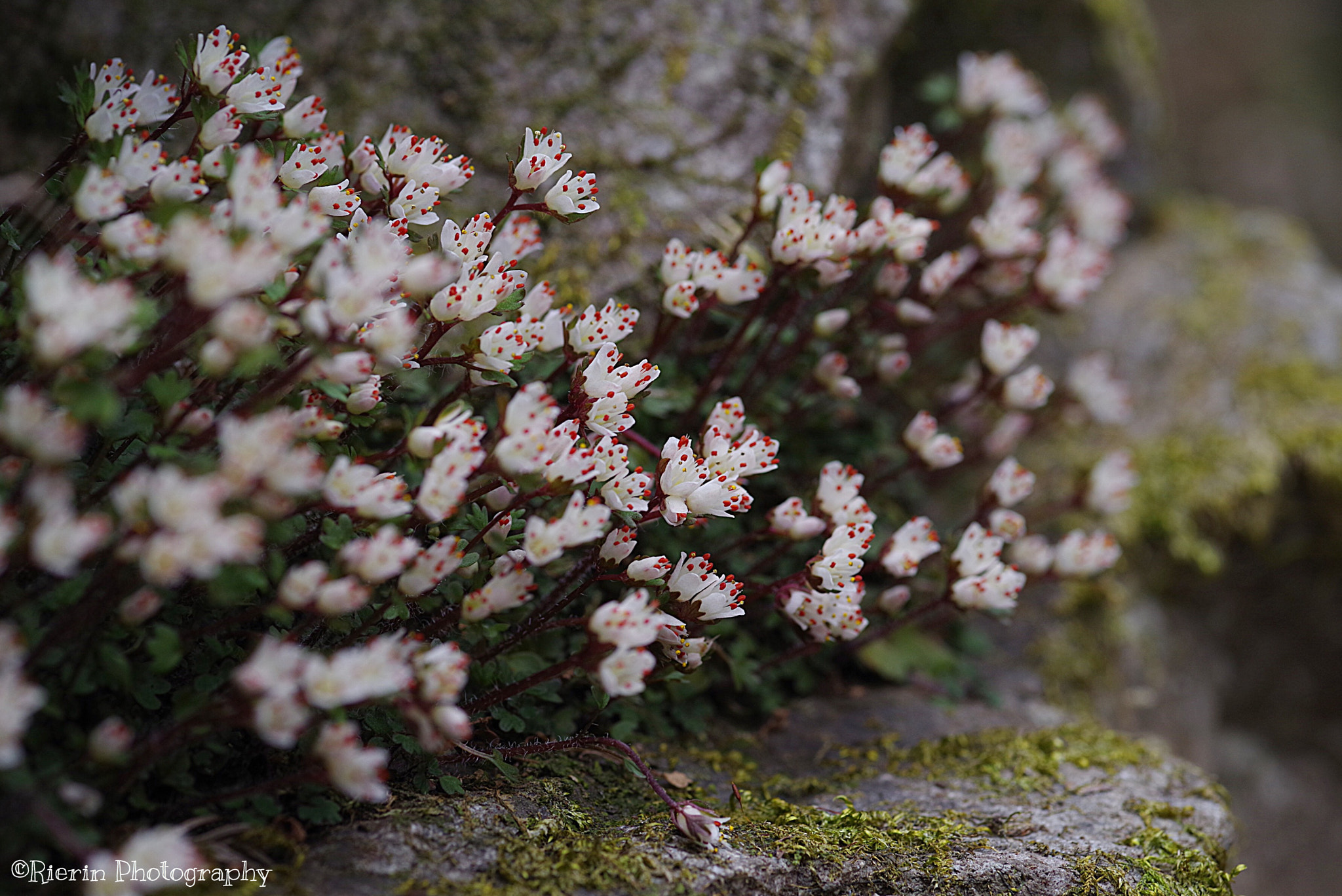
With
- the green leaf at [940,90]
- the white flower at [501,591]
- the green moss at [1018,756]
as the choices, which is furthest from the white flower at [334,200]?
the green leaf at [940,90]

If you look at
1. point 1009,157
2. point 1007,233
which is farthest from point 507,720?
point 1009,157

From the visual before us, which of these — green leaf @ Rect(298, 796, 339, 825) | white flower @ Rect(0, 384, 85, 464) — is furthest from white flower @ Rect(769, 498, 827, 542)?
white flower @ Rect(0, 384, 85, 464)

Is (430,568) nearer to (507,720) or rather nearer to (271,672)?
(271,672)

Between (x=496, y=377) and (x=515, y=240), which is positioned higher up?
(x=515, y=240)

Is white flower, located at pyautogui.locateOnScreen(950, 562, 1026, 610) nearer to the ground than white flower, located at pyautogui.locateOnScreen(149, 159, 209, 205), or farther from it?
farther from it

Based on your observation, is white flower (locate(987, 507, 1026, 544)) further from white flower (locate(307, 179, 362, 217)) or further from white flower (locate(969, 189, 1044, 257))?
white flower (locate(307, 179, 362, 217))

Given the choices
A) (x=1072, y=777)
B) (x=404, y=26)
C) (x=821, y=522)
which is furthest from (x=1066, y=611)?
(x=404, y=26)

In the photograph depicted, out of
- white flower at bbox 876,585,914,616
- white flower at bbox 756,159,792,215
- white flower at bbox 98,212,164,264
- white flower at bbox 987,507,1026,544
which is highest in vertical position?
white flower at bbox 756,159,792,215

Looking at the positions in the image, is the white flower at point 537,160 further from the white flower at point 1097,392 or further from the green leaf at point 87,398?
the white flower at point 1097,392
